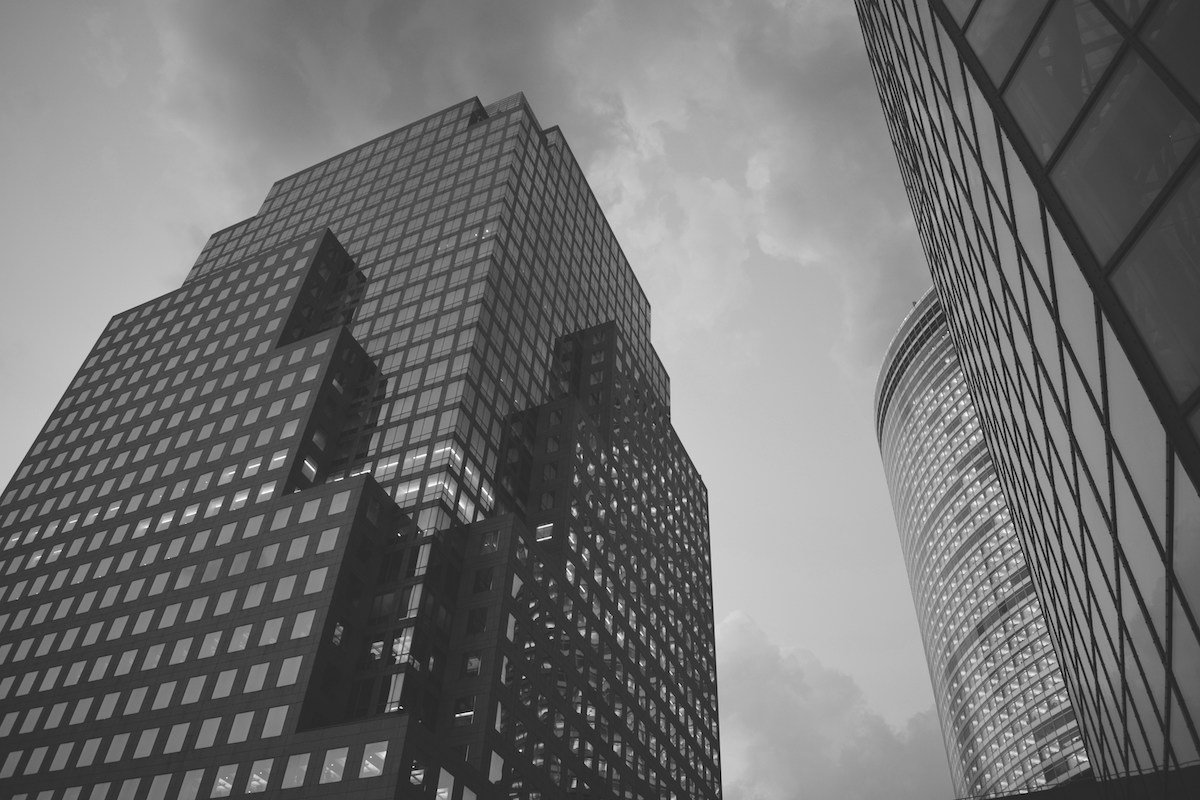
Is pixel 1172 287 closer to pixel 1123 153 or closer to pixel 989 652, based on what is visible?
pixel 1123 153

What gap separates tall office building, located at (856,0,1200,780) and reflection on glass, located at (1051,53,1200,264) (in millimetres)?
26

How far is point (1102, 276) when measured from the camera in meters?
12.6

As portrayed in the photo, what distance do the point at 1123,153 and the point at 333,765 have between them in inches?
2555

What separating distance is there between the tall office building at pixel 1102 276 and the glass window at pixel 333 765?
171 ft

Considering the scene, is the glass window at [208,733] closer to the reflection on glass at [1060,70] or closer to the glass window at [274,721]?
the glass window at [274,721]

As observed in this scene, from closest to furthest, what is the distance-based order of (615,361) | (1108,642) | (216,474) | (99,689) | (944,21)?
(944,21) < (1108,642) < (99,689) < (216,474) < (615,361)

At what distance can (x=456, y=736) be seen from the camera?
238ft

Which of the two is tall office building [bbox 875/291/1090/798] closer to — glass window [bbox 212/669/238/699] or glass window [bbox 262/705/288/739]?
glass window [bbox 262/705/288/739]

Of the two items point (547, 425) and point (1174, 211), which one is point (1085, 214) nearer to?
point (1174, 211)

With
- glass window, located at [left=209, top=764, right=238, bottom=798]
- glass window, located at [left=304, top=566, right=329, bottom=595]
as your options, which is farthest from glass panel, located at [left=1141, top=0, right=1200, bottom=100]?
glass window, located at [left=304, top=566, right=329, bottom=595]

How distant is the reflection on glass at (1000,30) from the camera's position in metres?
14.3

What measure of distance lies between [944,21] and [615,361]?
378ft

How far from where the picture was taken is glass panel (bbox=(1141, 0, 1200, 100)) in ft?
34.5

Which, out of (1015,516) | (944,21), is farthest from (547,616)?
(944,21)
